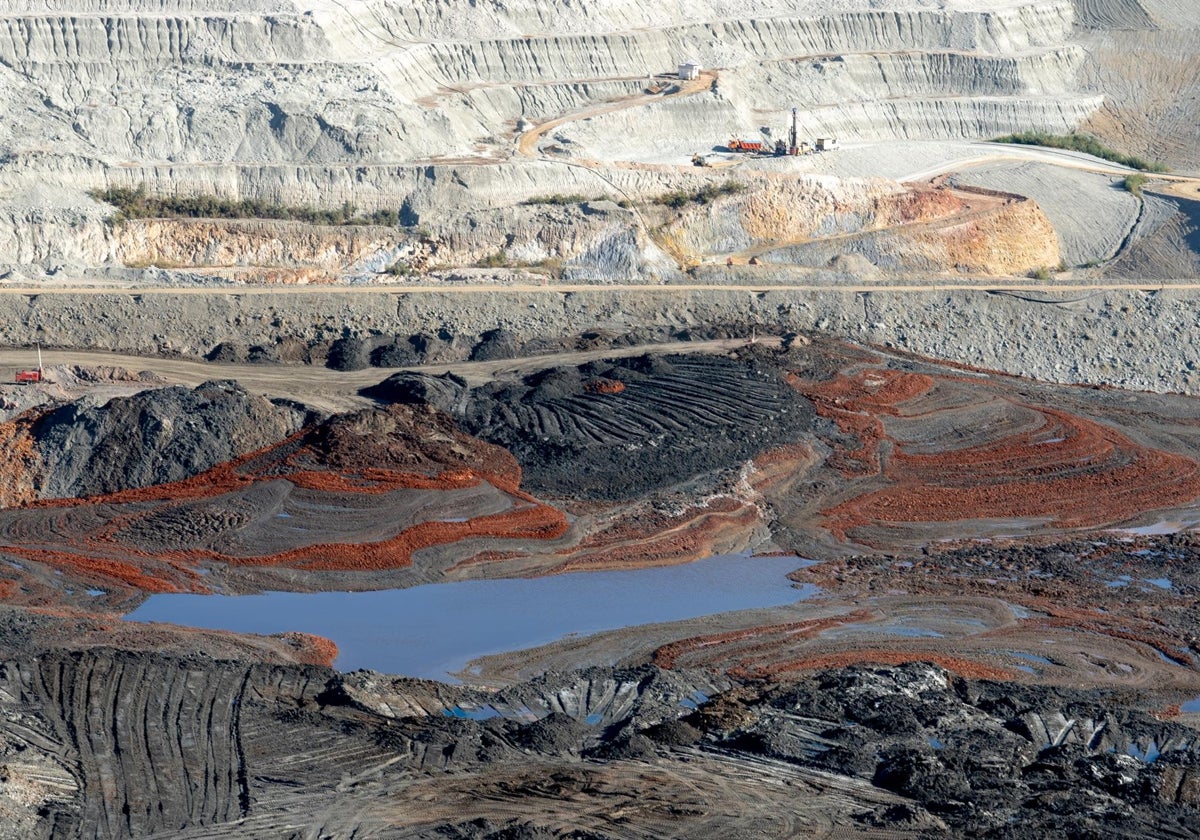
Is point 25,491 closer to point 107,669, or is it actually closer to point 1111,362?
point 107,669

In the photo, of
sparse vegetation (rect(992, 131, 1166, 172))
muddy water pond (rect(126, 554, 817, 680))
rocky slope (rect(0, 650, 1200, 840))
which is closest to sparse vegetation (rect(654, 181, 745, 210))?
sparse vegetation (rect(992, 131, 1166, 172))

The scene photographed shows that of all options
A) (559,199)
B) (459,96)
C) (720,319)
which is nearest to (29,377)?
(720,319)

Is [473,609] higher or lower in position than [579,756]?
higher

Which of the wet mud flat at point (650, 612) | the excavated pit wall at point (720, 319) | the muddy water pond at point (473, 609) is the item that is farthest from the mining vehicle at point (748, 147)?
the muddy water pond at point (473, 609)

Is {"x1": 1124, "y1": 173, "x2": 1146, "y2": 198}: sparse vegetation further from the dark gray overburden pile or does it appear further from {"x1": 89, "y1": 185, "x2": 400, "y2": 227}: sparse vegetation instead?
{"x1": 89, "y1": 185, "x2": 400, "y2": 227}: sparse vegetation

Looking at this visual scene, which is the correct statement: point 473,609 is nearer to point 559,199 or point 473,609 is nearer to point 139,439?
point 139,439

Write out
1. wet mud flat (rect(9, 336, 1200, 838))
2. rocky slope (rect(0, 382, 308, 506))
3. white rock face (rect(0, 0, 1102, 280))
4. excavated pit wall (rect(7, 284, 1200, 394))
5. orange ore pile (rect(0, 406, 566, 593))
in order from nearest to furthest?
1. wet mud flat (rect(9, 336, 1200, 838))
2. orange ore pile (rect(0, 406, 566, 593))
3. rocky slope (rect(0, 382, 308, 506))
4. excavated pit wall (rect(7, 284, 1200, 394))
5. white rock face (rect(0, 0, 1102, 280))

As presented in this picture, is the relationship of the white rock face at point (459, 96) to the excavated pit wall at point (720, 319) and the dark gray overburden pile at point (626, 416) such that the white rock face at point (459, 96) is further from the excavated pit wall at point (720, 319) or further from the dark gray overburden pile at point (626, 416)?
the dark gray overburden pile at point (626, 416)
